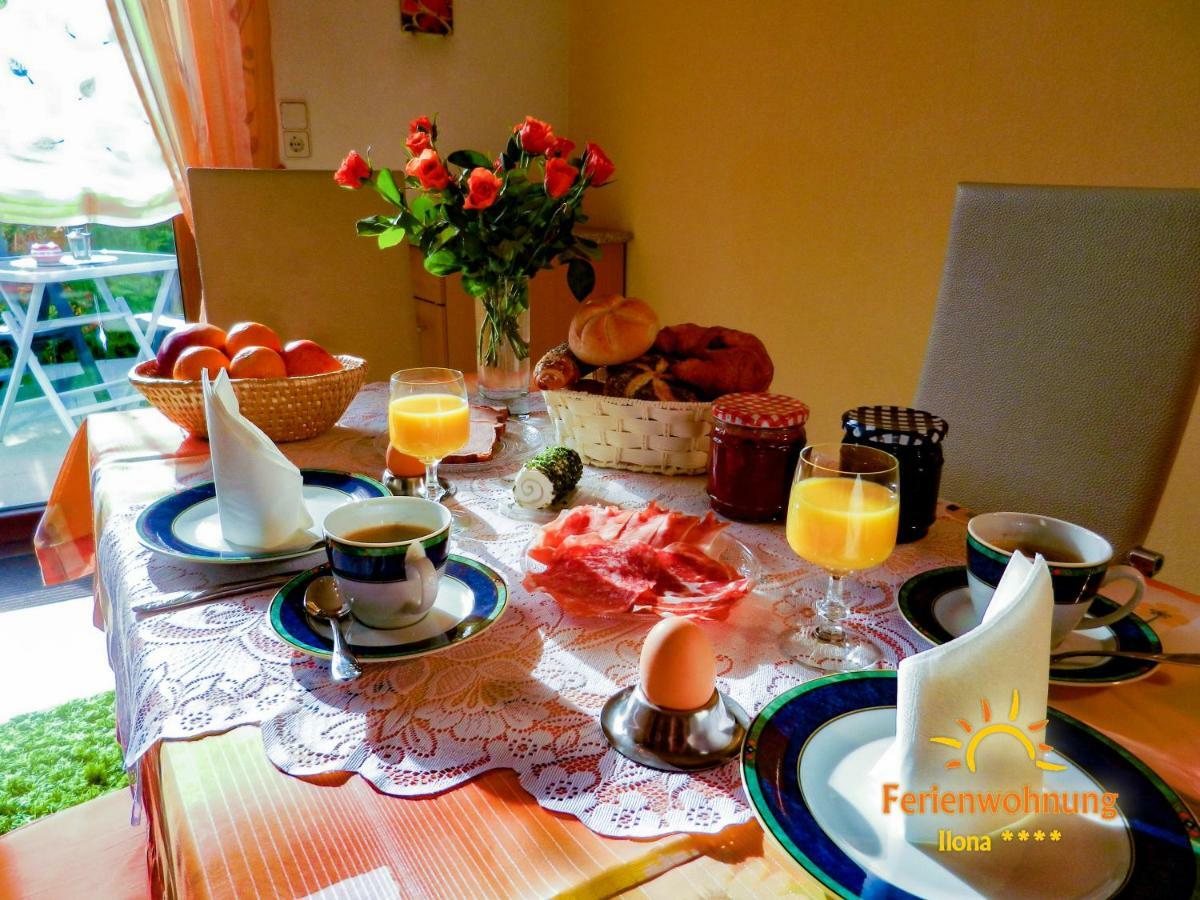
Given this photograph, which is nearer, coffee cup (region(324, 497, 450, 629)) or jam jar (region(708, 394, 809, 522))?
coffee cup (region(324, 497, 450, 629))

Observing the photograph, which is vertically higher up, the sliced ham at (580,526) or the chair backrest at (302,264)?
the chair backrest at (302,264)

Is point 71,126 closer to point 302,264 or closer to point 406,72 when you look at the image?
point 406,72

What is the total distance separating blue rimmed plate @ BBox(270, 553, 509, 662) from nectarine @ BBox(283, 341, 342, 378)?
0.52 m

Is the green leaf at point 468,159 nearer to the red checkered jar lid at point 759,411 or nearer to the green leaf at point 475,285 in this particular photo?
the green leaf at point 475,285

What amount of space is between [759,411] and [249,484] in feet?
1.73

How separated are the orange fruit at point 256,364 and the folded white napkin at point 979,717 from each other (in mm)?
948

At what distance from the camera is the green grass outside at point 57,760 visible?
1556 millimetres

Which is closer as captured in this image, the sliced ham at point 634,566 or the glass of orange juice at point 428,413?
the sliced ham at point 634,566

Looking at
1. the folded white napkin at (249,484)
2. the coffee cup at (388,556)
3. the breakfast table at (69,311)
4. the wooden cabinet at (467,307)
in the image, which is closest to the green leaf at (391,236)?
the folded white napkin at (249,484)

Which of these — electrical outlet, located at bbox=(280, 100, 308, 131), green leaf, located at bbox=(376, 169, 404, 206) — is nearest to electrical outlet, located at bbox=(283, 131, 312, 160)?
electrical outlet, located at bbox=(280, 100, 308, 131)

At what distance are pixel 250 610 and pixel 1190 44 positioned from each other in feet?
5.95

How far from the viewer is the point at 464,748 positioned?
21.7 inches

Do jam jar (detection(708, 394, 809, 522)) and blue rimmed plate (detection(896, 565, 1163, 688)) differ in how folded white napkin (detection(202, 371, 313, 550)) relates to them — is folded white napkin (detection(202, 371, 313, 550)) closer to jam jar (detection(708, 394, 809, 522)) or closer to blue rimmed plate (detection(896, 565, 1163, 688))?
jam jar (detection(708, 394, 809, 522))

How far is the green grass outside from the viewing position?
5.10ft
